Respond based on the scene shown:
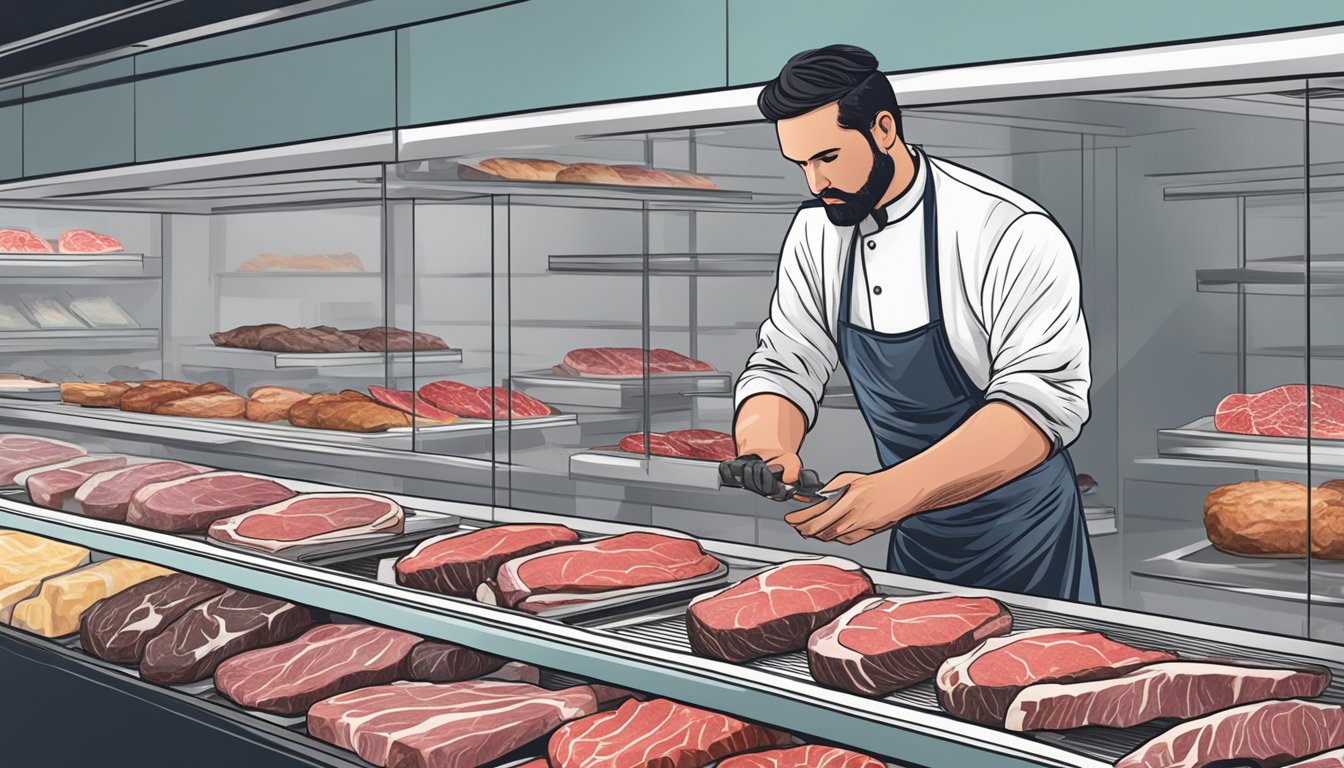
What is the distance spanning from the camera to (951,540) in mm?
2420

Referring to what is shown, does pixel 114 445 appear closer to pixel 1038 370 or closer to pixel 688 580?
pixel 688 580

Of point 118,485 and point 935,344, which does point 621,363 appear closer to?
point 935,344

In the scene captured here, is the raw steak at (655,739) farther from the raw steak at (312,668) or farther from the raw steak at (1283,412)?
the raw steak at (1283,412)

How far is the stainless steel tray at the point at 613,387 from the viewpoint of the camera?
9.47 feet

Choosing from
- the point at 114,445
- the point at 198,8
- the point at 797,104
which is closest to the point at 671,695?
the point at 797,104

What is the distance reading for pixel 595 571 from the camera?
2391 millimetres

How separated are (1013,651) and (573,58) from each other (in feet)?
5.45

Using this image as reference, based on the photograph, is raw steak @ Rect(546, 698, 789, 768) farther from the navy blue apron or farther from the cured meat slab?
the cured meat slab

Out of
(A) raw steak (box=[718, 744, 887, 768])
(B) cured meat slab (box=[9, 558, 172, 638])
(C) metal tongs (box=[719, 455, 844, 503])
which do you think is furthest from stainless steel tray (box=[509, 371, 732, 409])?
(B) cured meat slab (box=[9, 558, 172, 638])

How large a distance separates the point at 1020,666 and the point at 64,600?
2.95m

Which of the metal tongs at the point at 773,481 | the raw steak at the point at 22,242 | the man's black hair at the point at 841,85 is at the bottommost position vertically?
the metal tongs at the point at 773,481

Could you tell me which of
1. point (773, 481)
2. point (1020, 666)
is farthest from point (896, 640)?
point (773, 481)

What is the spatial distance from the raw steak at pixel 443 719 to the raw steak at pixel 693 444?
0.57 m

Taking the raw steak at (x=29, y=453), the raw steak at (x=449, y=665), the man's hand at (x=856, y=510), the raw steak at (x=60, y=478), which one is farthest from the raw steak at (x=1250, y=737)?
the raw steak at (x=29, y=453)
